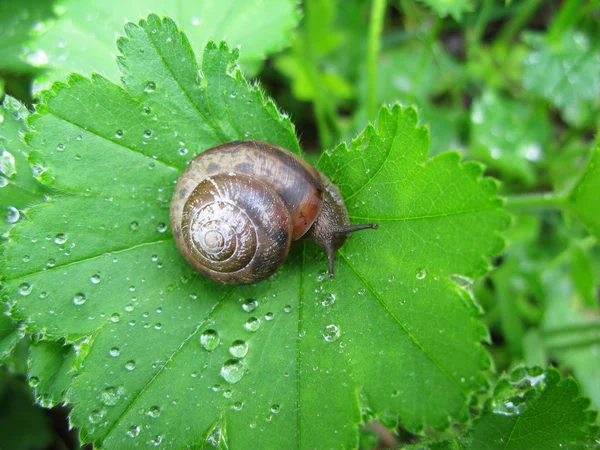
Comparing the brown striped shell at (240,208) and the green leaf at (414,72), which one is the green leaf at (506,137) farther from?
the brown striped shell at (240,208)

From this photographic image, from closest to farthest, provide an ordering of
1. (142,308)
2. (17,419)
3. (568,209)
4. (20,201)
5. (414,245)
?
(414,245) < (142,308) < (20,201) < (568,209) < (17,419)

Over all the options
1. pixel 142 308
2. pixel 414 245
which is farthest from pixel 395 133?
pixel 142 308

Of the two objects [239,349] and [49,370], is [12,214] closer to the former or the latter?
[49,370]

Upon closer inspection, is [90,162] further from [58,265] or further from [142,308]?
[142,308]

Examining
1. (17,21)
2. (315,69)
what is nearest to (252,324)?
(315,69)

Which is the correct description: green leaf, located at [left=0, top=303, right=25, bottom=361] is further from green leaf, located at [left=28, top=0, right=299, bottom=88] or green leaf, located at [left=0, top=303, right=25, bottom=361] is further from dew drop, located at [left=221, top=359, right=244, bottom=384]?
green leaf, located at [left=28, top=0, right=299, bottom=88]

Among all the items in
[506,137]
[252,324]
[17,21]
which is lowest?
[252,324]

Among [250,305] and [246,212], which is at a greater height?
[246,212]
